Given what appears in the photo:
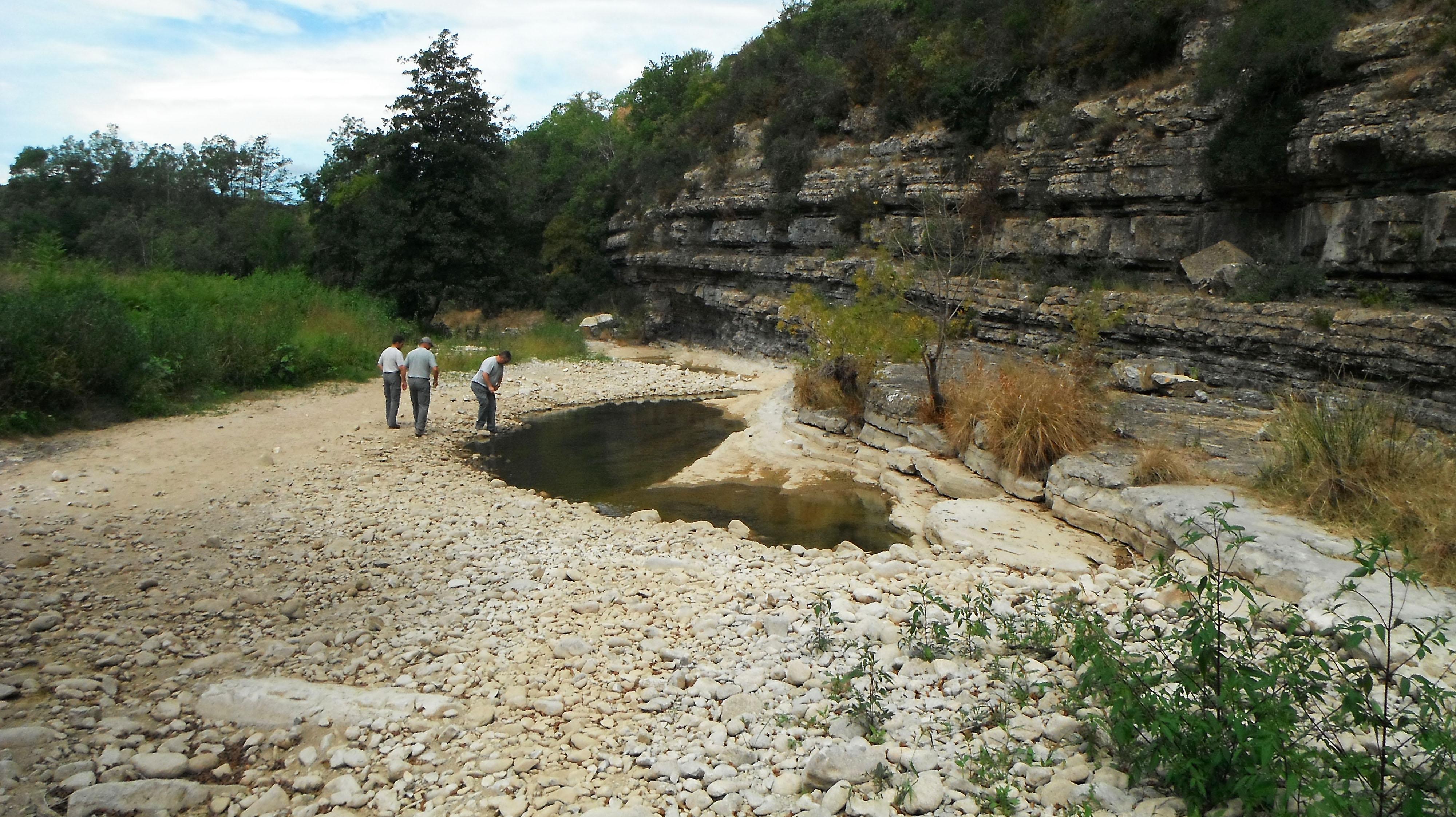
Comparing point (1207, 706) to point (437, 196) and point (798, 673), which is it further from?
point (437, 196)

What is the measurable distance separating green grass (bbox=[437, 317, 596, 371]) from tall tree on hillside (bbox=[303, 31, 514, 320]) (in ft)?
Result: 6.55

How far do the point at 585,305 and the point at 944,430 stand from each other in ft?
73.2

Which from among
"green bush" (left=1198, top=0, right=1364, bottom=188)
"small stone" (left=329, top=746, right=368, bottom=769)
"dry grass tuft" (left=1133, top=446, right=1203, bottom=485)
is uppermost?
"green bush" (left=1198, top=0, right=1364, bottom=188)

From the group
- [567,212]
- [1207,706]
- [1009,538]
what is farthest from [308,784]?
[567,212]

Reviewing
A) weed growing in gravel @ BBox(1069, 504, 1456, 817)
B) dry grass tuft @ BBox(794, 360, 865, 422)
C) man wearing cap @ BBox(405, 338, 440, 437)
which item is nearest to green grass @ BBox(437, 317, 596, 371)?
man wearing cap @ BBox(405, 338, 440, 437)

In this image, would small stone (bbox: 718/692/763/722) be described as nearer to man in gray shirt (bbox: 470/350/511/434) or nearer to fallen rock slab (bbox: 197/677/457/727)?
fallen rock slab (bbox: 197/677/457/727)

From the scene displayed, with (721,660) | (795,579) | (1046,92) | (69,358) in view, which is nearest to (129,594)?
(721,660)

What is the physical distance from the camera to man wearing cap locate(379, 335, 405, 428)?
13047 millimetres

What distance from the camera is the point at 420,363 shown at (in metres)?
13.0

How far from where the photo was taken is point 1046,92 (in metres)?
19.2

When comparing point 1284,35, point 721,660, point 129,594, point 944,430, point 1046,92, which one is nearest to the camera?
point 721,660

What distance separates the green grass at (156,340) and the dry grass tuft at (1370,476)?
14.0 meters

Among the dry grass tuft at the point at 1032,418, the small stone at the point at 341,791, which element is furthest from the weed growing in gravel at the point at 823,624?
the dry grass tuft at the point at 1032,418

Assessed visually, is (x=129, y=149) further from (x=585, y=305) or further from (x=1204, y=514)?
(x=1204, y=514)
